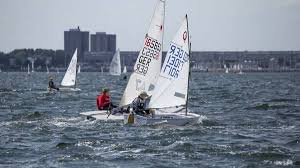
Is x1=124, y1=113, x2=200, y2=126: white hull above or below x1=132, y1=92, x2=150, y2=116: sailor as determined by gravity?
below

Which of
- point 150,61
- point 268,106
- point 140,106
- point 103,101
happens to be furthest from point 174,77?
point 268,106

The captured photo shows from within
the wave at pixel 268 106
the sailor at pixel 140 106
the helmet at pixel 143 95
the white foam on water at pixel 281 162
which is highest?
the helmet at pixel 143 95

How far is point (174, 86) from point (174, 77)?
1.30 ft

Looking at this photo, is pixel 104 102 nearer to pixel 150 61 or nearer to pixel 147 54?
pixel 150 61

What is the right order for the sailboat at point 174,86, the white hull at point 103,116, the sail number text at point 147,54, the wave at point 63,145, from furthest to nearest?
the sail number text at point 147,54
the white hull at point 103,116
the sailboat at point 174,86
the wave at point 63,145

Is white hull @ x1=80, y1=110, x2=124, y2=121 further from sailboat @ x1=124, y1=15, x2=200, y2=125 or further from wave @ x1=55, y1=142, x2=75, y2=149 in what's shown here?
wave @ x1=55, y1=142, x2=75, y2=149

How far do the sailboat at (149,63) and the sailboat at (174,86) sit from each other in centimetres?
212

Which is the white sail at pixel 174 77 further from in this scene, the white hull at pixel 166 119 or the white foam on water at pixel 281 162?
the white foam on water at pixel 281 162

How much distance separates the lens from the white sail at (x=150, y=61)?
1368 inches

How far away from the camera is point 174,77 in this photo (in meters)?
32.3

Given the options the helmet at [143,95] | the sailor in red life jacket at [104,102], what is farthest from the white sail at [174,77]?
the sailor in red life jacket at [104,102]

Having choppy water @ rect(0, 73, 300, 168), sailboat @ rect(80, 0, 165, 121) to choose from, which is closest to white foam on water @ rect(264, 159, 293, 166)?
choppy water @ rect(0, 73, 300, 168)

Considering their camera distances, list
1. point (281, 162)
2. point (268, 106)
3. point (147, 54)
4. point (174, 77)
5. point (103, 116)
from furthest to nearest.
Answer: point (268, 106) < point (147, 54) < point (103, 116) < point (174, 77) < point (281, 162)

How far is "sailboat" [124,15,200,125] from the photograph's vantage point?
31.9 metres
